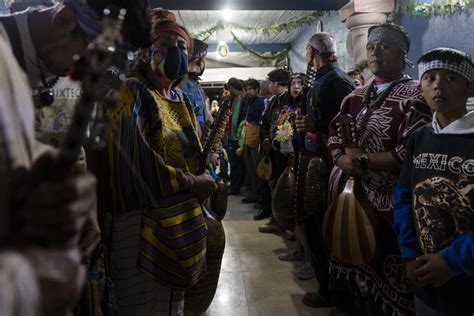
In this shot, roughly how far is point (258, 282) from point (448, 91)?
90.1 inches

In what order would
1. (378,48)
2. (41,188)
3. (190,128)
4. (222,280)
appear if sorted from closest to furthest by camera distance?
(41,188), (190,128), (378,48), (222,280)

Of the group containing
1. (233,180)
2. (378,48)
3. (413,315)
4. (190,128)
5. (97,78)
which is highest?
(378,48)

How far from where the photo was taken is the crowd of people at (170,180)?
0.57 meters

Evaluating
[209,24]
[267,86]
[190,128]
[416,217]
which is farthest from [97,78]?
[209,24]

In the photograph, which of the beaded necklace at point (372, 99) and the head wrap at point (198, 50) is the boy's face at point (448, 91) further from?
the head wrap at point (198, 50)

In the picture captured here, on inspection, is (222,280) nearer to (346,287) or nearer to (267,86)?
(346,287)

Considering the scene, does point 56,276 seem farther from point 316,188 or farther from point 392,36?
point 316,188

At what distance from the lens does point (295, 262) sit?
389 cm

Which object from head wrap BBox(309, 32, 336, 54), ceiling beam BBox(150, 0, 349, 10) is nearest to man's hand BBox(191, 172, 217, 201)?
head wrap BBox(309, 32, 336, 54)

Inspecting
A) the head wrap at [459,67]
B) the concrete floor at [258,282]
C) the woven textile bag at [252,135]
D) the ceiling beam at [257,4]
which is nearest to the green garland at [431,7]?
the ceiling beam at [257,4]

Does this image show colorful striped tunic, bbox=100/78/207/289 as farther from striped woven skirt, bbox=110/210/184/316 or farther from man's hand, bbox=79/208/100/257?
man's hand, bbox=79/208/100/257

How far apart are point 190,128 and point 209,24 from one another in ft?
25.6

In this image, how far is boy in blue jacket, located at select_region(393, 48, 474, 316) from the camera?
1541mm

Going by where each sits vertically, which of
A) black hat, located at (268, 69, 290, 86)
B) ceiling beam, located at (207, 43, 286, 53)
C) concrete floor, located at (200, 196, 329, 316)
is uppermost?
ceiling beam, located at (207, 43, 286, 53)
